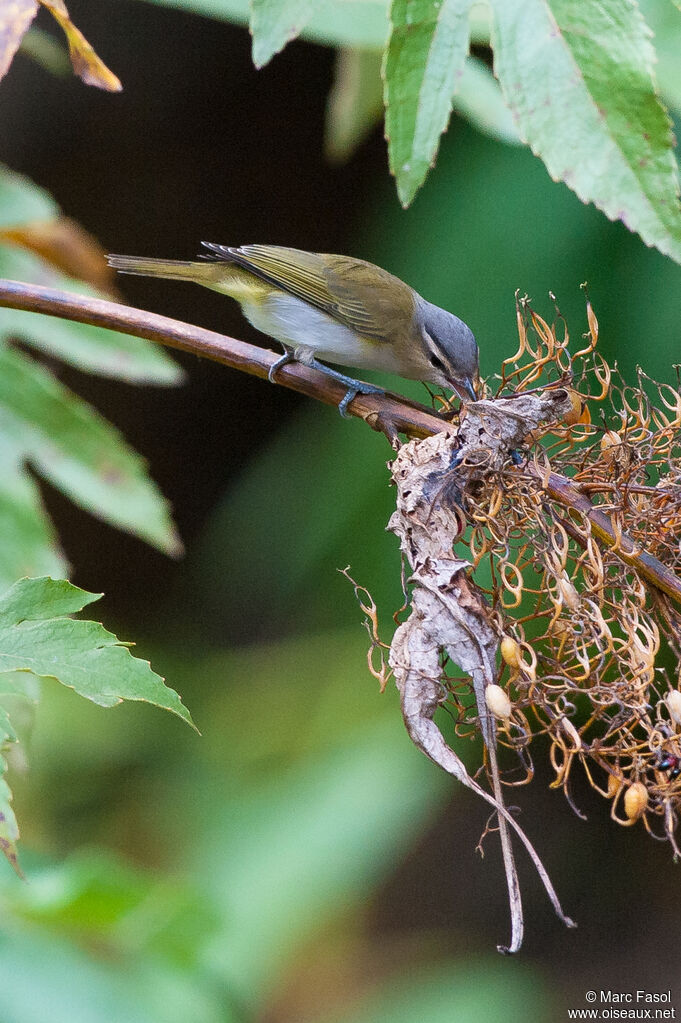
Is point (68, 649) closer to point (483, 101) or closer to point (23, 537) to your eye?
point (23, 537)

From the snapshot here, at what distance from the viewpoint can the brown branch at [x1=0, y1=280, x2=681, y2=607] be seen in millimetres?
1225

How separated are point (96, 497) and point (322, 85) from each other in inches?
167

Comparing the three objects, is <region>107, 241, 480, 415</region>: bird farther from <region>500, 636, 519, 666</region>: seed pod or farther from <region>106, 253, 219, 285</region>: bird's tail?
<region>500, 636, 519, 666</region>: seed pod

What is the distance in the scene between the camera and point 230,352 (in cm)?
137

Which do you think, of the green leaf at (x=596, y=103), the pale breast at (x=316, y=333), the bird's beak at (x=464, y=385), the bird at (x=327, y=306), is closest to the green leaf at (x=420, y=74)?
the green leaf at (x=596, y=103)

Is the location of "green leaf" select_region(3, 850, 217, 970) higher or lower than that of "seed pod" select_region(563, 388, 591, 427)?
lower

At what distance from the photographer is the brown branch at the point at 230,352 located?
4.02ft

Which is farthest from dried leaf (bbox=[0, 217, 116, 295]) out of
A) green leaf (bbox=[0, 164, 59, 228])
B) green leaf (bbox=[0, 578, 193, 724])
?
green leaf (bbox=[0, 578, 193, 724])

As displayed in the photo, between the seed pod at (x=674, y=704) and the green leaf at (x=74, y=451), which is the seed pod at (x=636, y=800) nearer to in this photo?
the seed pod at (x=674, y=704)

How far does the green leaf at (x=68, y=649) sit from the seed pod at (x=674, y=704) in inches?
22.4

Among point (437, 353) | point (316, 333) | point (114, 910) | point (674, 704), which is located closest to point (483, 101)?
point (437, 353)

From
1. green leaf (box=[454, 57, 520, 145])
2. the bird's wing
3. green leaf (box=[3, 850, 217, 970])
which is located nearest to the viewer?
green leaf (box=[454, 57, 520, 145])

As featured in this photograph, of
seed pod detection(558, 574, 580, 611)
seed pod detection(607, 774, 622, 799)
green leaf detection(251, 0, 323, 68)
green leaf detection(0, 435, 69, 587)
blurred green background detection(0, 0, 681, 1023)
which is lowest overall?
blurred green background detection(0, 0, 681, 1023)

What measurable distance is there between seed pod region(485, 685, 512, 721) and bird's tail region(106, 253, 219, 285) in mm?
1614
